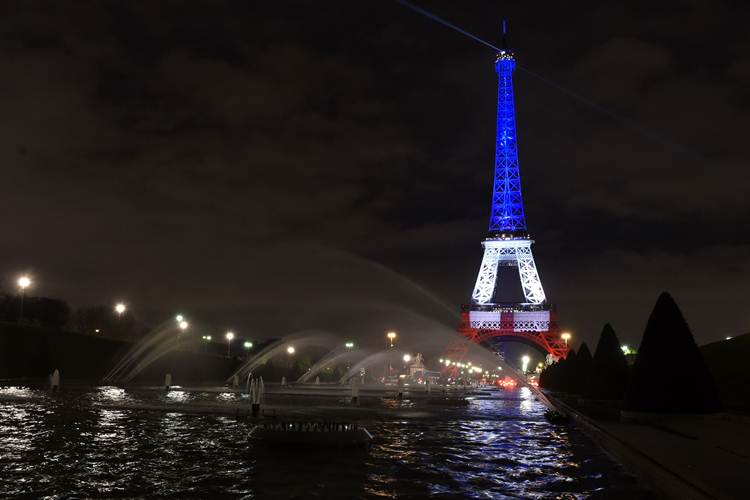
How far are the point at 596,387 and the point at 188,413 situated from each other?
23.5 m

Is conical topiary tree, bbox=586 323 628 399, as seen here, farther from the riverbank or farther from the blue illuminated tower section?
the blue illuminated tower section

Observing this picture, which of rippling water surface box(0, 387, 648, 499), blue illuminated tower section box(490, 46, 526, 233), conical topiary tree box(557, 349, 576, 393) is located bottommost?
rippling water surface box(0, 387, 648, 499)

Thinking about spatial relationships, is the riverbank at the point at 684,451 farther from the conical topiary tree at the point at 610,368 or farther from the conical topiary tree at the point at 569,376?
the conical topiary tree at the point at 569,376

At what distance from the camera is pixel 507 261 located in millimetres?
136000

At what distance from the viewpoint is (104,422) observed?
73.5ft

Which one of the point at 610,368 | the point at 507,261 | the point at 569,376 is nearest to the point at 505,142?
the point at 507,261

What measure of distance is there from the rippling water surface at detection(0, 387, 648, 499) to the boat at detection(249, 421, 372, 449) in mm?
491

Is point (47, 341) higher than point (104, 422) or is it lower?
higher

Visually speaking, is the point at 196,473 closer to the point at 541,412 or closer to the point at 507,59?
the point at 541,412

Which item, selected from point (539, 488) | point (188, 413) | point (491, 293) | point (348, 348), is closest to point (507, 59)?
point (491, 293)

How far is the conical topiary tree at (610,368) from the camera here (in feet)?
121

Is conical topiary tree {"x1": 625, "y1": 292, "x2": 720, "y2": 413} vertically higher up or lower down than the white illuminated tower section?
lower down

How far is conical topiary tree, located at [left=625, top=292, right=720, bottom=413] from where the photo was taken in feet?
74.9

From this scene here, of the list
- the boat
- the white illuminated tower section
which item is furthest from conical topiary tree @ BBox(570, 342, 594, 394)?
the white illuminated tower section
